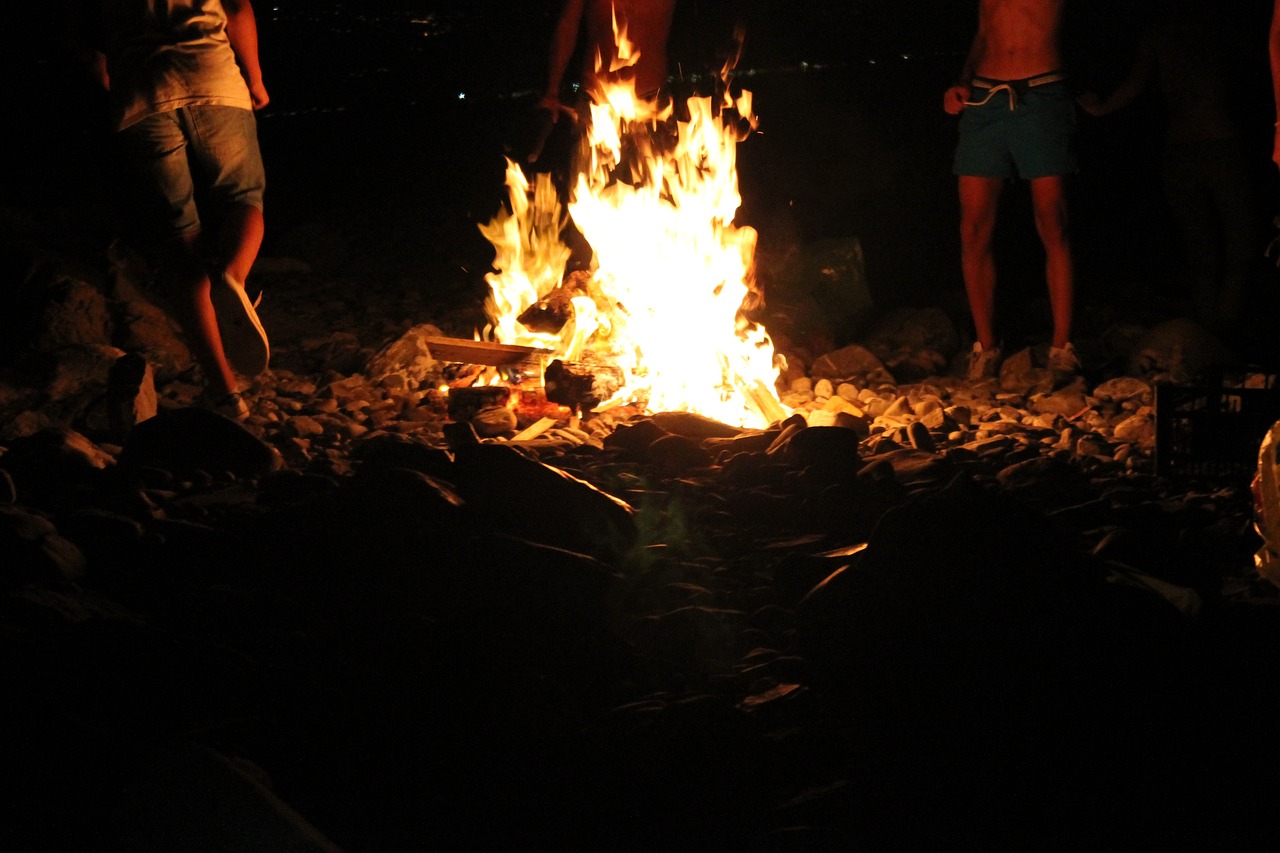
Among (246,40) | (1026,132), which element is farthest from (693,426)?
(246,40)

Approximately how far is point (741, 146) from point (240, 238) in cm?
448

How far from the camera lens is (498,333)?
6.29 metres

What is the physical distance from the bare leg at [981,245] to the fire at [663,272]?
3.92 feet

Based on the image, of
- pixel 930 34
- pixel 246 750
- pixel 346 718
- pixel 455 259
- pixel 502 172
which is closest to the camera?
pixel 246 750

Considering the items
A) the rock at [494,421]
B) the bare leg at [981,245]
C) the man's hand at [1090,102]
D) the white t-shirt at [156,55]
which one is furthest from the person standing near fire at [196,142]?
the man's hand at [1090,102]

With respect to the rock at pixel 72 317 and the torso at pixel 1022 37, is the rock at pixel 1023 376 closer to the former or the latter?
the torso at pixel 1022 37

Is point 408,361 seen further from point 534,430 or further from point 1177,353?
point 1177,353

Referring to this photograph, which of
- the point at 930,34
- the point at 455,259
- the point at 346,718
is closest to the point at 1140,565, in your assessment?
the point at 346,718

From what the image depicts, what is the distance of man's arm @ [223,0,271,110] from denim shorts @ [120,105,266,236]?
31 centimetres

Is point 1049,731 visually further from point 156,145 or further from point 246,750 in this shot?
point 156,145

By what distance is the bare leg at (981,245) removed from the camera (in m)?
5.81

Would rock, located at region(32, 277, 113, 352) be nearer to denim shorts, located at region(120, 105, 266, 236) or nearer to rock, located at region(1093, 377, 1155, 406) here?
denim shorts, located at region(120, 105, 266, 236)

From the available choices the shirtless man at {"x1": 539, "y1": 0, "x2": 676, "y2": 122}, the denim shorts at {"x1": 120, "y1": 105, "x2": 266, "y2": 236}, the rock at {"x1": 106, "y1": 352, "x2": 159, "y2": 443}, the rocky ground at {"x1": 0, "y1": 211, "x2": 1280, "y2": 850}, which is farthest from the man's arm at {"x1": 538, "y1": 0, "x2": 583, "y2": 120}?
the rock at {"x1": 106, "y1": 352, "x2": 159, "y2": 443}

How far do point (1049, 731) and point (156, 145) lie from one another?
430 centimetres
